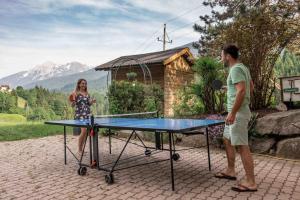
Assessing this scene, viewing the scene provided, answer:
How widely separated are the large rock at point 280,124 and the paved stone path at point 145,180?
0.80 m

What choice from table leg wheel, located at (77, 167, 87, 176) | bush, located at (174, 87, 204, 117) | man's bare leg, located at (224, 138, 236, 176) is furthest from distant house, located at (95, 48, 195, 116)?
man's bare leg, located at (224, 138, 236, 176)

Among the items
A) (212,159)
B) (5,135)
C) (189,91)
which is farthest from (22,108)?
(212,159)

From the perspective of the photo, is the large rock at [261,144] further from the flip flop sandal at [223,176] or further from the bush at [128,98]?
the bush at [128,98]

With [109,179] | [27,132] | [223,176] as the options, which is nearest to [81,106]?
[109,179]

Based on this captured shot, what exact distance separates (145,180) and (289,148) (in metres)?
3.51

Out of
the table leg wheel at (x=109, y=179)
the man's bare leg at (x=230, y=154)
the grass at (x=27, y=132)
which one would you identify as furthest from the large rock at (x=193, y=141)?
the grass at (x=27, y=132)

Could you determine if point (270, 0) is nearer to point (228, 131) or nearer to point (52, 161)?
point (228, 131)

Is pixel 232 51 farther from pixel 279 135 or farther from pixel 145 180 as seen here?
pixel 279 135

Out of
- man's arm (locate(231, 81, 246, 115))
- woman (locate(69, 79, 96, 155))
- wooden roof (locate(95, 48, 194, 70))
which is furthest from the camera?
wooden roof (locate(95, 48, 194, 70))

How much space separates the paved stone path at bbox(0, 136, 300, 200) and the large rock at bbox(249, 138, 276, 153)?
420 mm

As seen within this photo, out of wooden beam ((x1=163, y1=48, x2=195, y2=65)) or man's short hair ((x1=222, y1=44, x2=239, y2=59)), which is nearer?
man's short hair ((x1=222, y1=44, x2=239, y2=59))

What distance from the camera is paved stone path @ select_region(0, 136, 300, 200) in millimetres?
4762

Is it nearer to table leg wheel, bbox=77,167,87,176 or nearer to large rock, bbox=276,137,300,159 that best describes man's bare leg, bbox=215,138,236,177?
large rock, bbox=276,137,300,159

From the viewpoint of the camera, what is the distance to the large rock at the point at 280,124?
7.34 metres
